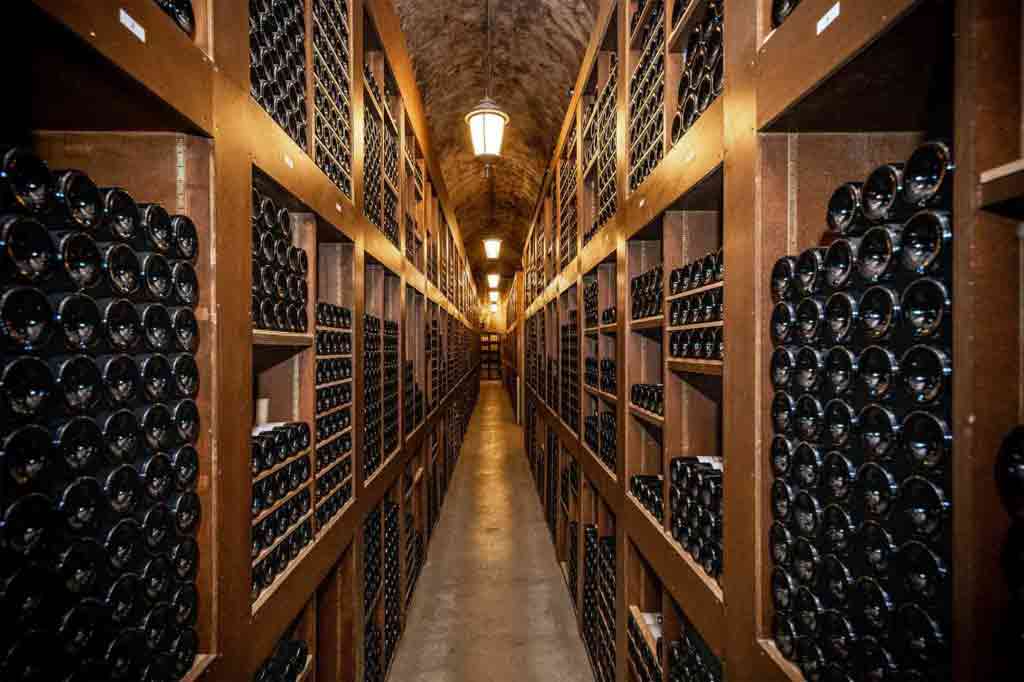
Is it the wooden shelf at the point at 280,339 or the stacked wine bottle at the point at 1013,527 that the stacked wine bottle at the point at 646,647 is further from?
the wooden shelf at the point at 280,339

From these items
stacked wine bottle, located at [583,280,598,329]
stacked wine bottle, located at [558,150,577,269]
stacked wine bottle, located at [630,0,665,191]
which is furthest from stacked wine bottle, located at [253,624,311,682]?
stacked wine bottle, located at [558,150,577,269]

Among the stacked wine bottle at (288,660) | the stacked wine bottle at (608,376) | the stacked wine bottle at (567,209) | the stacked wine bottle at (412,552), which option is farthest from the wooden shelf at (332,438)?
the stacked wine bottle at (567,209)

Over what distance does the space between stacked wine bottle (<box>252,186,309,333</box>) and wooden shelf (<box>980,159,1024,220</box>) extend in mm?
2087

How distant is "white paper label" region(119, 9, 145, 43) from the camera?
1.17 metres

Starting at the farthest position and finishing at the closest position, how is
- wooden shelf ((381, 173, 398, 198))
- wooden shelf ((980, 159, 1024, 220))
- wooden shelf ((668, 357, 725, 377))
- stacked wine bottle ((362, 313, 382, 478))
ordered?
wooden shelf ((381, 173, 398, 198)) < stacked wine bottle ((362, 313, 382, 478)) < wooden shelf ((668, 357, 725, 377)) < wooden shelf ((980, 159, 1024, 220))

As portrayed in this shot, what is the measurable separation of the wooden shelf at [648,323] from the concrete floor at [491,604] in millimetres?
2728

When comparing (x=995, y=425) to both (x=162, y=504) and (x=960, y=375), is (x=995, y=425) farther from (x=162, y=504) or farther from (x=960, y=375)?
(x=162, y=504)

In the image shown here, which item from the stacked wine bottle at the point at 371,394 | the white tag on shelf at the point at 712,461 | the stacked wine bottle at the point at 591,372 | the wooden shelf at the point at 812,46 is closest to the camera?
the wooden shelf at the point at 812,46

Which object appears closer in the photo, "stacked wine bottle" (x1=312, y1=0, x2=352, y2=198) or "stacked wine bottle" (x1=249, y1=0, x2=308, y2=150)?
"stacked wine bottle" (x1=249, y1=0, x2=308, y2=150)

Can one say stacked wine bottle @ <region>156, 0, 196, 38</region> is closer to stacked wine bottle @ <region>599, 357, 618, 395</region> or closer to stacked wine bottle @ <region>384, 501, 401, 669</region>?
stacked wine bottle @ <region>599, 357, 618, 395</region>

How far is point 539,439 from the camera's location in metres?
9.03

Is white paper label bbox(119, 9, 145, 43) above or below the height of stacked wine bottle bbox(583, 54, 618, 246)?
below

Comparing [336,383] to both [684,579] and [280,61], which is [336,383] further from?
→ [684,579]

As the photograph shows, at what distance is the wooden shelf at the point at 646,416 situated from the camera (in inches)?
112
